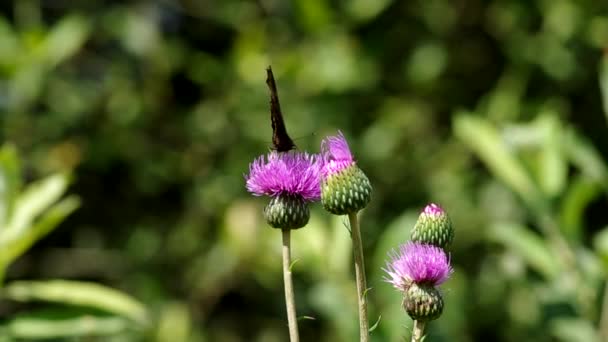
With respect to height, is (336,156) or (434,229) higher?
(336,156)

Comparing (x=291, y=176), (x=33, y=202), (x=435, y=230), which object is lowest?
(x=435, y=230)

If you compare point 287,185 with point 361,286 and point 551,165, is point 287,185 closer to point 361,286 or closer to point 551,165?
point 361,286

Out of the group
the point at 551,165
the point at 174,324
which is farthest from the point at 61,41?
the point at 551,165

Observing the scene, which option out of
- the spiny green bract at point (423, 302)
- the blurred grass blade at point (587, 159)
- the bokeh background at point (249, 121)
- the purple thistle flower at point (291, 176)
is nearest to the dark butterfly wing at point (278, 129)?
the purple thistle flower at point (291, 176)

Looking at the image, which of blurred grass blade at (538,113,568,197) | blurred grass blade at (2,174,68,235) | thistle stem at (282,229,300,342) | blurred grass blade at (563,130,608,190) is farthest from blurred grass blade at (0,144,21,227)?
blurred grass blade at (563,130,608,190)

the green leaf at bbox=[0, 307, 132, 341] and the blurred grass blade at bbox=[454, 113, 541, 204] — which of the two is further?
the blurred grass blade at bbox=[454, 113, 541, 204]

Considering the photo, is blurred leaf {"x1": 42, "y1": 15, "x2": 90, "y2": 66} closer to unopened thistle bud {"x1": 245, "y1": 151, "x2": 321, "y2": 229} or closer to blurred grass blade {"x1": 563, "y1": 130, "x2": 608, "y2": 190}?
blurred grass blade {"x1": 563, "y1": 130, "x2": 608, "y2": 190}
